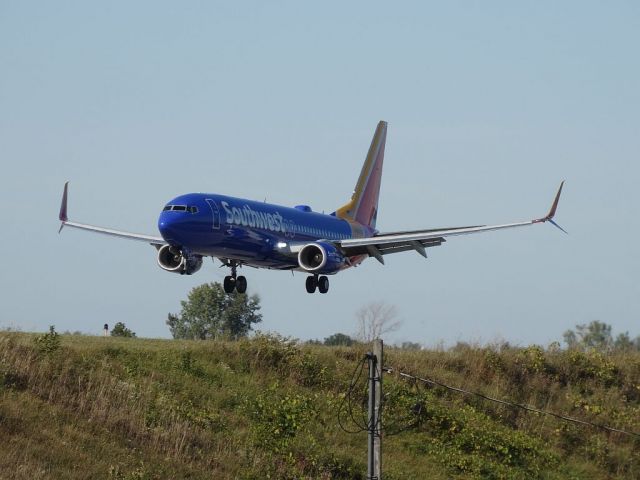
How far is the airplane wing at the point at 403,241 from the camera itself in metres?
50.0

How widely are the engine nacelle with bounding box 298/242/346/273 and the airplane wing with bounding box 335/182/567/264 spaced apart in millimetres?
2212

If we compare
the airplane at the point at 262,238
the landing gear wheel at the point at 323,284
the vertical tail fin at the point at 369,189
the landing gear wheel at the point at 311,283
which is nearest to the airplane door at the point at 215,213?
the airplane at the point at 262,238

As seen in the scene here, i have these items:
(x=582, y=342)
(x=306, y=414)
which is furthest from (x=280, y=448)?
(x=582, y=342)

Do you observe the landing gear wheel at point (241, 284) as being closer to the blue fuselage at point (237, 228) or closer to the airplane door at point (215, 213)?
the blue fuselage at point (237, 228)

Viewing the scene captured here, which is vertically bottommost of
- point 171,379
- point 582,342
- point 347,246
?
A: point 171,379

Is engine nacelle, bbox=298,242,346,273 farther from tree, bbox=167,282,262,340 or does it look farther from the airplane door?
tree, bbox=167,282,262,340

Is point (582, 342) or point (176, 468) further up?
point (582, 342)

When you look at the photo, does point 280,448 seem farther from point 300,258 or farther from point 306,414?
point 300,258

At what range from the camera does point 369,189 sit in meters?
67.9

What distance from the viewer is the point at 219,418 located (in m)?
35.4

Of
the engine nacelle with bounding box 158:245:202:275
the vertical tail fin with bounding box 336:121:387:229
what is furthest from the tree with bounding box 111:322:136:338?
the vertical tail fin with bounding box 336:121:387:229

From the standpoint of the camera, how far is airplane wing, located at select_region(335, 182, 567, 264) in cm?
5000

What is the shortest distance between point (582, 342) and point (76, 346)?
24.3 meters

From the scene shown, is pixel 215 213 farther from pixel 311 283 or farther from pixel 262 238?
pixel 311 283
